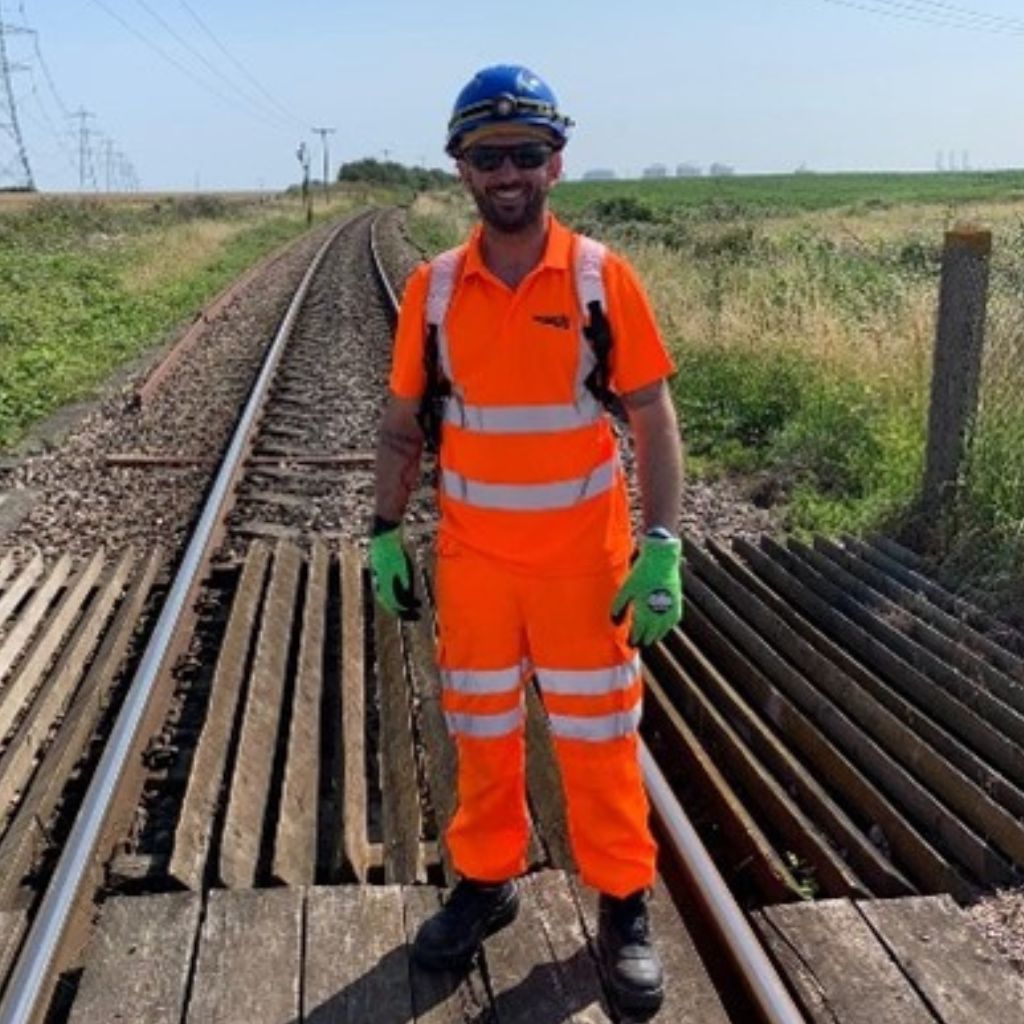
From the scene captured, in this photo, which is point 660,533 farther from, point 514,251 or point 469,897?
point 469,897

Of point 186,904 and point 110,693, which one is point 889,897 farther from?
point 110,693

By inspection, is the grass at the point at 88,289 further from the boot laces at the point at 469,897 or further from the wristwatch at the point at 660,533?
the wristwatch at the point at 660,533

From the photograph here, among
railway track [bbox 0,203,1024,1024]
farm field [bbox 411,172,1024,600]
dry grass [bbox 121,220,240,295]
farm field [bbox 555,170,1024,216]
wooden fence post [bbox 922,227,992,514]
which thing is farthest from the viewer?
farm field [bbox 555,170,1024,216]

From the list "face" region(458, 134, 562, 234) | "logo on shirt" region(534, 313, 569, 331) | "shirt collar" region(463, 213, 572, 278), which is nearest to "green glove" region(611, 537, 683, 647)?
"logo on shirt" region(534, 313, 569, 331)

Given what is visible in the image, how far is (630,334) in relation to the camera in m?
2.93

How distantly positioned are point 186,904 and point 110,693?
1737 millimetres

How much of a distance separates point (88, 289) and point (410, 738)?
1841cm

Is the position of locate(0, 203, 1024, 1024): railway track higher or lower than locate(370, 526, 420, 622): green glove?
lower

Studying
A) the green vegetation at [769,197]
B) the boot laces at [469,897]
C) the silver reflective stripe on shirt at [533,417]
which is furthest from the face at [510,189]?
the green vegetation at [769,197]

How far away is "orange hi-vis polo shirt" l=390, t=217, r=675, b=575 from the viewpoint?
9.59ft

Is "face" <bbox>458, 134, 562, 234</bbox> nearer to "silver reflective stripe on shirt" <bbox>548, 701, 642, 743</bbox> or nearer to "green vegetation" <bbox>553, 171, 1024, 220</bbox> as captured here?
"silver reflective stripe on shirt" <bbox>548, 701, 642, 743</bbox>

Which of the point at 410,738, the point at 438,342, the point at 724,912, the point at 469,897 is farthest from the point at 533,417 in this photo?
the point at 410,738

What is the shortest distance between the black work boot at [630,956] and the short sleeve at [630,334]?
121 cm

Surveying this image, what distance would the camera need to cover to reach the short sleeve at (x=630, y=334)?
292 cm
